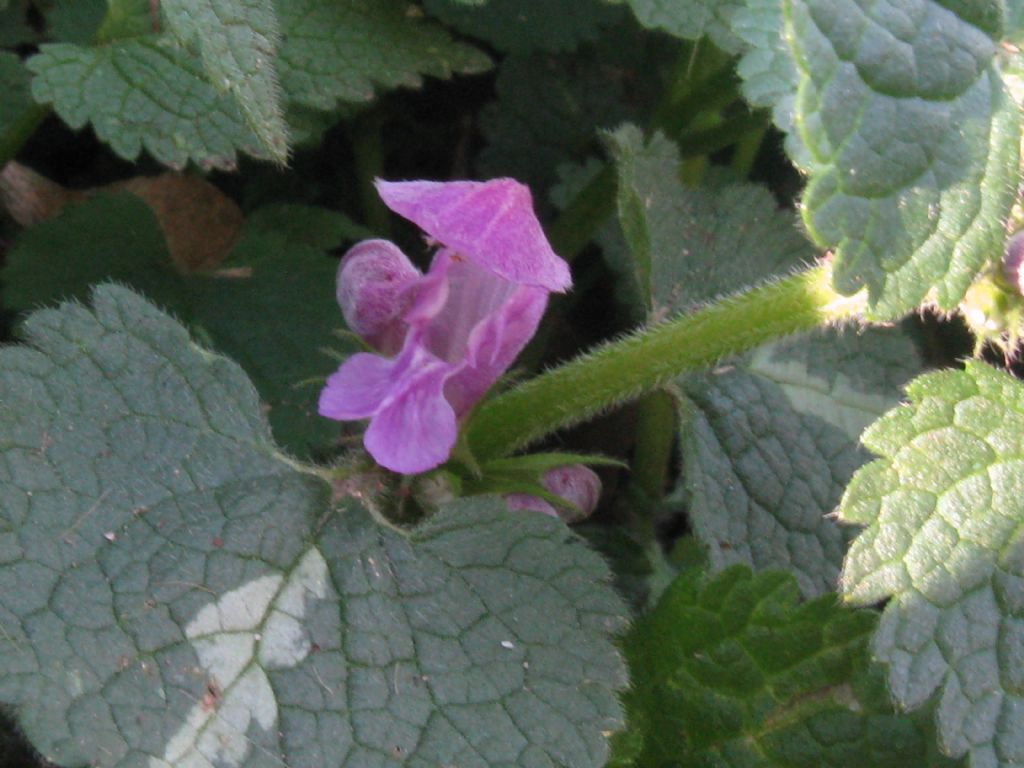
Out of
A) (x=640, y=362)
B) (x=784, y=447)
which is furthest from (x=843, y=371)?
(x=640, y=362)

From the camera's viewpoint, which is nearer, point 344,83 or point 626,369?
point 626,369

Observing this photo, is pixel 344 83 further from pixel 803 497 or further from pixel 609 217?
pixel 803 497

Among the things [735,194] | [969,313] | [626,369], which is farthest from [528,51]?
[969,313]

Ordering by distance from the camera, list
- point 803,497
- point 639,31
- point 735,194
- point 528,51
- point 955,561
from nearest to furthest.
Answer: point 955,561, point 803,497, point 735,194, point 528,51, point 639,31

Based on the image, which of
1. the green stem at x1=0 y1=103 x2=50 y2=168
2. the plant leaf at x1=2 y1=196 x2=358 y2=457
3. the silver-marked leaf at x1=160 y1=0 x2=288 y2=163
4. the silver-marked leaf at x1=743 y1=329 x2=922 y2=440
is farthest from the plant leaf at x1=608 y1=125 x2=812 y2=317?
the green stem at x1=0 y1=103 x2=50 y2=168

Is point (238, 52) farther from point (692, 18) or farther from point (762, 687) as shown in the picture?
point (762, 687)

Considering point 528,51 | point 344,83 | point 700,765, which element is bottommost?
point 700,765

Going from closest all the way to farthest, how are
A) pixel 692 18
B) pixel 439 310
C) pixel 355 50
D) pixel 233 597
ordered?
pixel 233 597 < pixel 439 310 < pixel 692 18 < pixel 355 50

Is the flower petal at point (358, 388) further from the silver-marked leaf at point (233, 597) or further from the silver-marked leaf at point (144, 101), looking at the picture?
the silver-marked leaf at point (144, 101)
